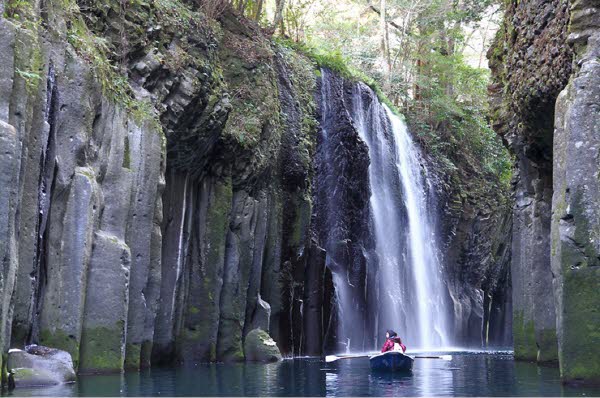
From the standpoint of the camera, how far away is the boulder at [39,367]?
13.5 meters

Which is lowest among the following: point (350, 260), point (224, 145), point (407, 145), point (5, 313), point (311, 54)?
point (5, 313)

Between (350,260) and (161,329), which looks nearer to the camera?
(161,329)

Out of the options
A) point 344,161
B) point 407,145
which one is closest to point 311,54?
point 344,161

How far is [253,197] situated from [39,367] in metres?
12.6

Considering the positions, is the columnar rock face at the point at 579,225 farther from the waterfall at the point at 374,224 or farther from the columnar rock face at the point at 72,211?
the waterfall at the point at 374,224

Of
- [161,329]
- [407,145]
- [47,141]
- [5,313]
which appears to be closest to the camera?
[5,313]

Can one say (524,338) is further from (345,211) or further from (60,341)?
(60,341)

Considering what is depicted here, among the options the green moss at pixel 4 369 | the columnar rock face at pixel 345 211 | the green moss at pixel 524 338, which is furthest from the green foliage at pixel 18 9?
the columnar rock face at pixel 345 211

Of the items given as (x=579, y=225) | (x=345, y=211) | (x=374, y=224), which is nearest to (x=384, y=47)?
(x=374, y=224)

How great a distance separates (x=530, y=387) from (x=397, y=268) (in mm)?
20770

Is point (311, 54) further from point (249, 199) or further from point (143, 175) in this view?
point (143, 175)

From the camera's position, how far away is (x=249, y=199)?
2555 centimetres

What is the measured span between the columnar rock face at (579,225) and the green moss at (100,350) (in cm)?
875

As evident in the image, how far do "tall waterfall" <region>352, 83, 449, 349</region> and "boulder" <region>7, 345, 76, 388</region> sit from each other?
805 inches
